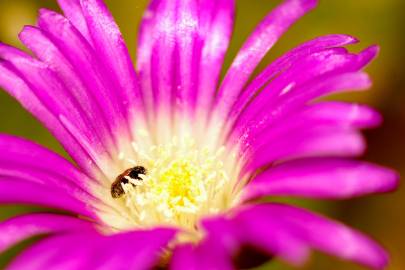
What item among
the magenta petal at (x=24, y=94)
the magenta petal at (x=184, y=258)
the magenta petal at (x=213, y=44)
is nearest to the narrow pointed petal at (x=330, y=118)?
the magenta petal at (x=184, y=258)

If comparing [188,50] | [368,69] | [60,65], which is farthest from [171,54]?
[368,69]

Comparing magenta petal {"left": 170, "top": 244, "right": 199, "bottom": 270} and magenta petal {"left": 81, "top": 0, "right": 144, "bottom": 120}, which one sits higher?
magenta petal {"left": 81, "top": 0, "right": 144, "bottom": 120}

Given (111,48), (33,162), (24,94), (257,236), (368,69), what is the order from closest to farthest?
(257,236) < (33,162) < (24,94) < (111,48) < (368,69)

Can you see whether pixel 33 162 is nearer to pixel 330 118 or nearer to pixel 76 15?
pixel 76 15

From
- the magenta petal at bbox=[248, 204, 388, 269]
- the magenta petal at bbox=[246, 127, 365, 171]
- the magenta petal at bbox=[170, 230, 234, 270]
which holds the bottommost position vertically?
the magenta petal at bbox=[248, 204, 388, 269]

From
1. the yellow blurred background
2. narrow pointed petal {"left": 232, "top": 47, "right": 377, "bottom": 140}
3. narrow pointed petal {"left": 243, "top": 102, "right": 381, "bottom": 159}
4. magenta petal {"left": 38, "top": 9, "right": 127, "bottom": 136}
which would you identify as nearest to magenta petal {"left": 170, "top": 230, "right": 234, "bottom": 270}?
narrow pointed petal {"left": 243, "top": 102, "right": 381, "bottom": 159}

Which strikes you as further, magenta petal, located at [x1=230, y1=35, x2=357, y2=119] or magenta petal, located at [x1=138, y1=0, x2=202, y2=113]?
magenta petal, located at [x1=138, y1=0, x2=202, y2=113]

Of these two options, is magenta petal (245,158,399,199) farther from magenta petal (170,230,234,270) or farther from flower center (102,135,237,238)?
flower center (102,135,237,238)
